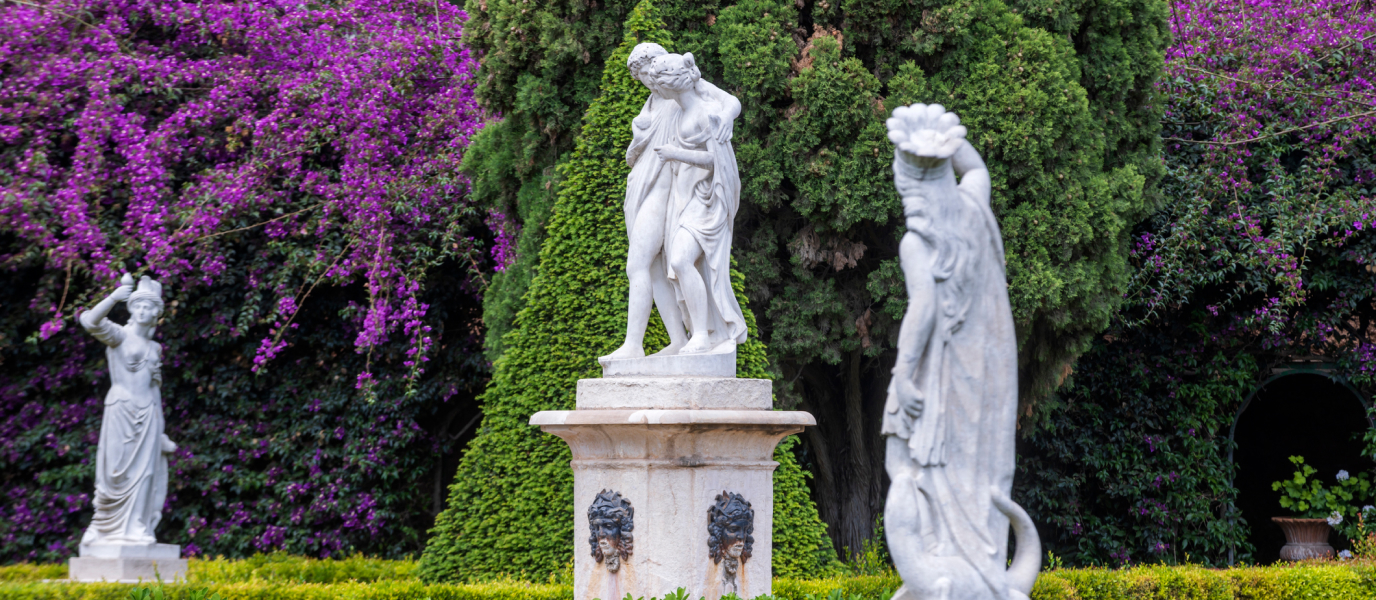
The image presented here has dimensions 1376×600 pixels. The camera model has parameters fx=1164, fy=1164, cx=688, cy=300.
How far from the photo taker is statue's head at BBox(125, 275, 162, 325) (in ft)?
29.7

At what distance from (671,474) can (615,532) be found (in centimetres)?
36

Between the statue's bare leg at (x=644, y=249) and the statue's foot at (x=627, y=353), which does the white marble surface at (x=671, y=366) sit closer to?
the statue's foot at (x=627, y=353)

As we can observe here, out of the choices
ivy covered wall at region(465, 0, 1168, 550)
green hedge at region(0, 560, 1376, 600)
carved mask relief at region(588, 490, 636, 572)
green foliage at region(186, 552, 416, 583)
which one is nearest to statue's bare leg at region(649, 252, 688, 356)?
carved mask relief at region(588, 490, 636, 572)

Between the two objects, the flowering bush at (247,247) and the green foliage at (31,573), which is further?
the flowering bush at (247,247)

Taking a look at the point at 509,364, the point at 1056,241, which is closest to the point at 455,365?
the point at 509,364

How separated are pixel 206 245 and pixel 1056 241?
7.19 m

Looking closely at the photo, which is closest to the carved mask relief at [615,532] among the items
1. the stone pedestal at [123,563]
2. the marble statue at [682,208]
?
the marble statue at [682,208]

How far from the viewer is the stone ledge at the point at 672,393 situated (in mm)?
5176

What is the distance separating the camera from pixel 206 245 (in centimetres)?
1032

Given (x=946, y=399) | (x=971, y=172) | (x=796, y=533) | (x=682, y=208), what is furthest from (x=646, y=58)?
(x=796, y=533)

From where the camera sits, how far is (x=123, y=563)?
8.68 meters

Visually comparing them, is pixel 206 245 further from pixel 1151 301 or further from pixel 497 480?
pixel 1151 301

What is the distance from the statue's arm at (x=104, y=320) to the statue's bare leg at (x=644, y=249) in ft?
17.0

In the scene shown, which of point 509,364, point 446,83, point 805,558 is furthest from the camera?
point 446,83
